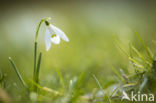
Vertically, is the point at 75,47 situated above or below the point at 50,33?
below

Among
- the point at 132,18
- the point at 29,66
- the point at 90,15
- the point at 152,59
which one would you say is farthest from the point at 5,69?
the point at 90,15

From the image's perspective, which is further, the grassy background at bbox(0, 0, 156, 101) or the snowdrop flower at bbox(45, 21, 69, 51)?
the grassy background at bbox(0, 0, 156, 101)

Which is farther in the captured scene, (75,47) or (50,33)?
(75,47)

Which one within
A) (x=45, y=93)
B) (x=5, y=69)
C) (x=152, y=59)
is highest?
(x=5, y=69)

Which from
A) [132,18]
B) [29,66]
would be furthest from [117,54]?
[132,18]

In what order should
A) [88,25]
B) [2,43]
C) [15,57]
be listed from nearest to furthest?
[15,57] < [2,43] < [88,25]

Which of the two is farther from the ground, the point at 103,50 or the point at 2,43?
the point at 2,43

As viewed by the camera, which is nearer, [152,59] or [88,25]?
[152,59]

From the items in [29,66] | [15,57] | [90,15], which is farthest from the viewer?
[90,15]

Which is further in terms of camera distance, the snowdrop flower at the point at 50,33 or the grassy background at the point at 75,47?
the grassy background at the point at 75,47

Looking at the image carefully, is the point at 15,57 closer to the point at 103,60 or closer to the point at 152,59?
the point at 103,60
